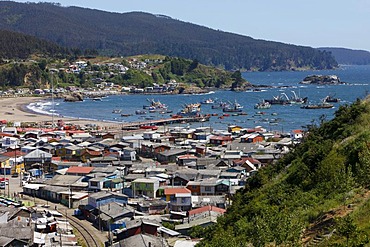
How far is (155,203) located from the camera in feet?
50.8

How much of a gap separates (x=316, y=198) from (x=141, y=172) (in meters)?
11.1

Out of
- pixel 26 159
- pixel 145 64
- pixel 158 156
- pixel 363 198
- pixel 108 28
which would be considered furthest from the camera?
pixel 108 28

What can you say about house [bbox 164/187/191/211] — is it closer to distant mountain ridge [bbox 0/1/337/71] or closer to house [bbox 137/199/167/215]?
house [bbox 137/199/167/215]

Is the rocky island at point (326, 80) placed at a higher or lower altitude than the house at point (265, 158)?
higher

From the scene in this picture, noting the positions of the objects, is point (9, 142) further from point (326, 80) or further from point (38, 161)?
point (326, 80)

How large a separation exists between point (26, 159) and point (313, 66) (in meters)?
137

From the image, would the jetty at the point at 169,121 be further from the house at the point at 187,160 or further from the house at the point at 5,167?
the house at the point at 5,167

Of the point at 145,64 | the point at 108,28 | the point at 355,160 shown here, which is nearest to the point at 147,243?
the point at 355,160

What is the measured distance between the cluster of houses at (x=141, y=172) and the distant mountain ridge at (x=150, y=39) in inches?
4101

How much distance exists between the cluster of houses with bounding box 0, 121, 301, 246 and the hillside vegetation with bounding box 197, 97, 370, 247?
1923 millimetres

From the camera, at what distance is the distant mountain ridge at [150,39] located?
14462cm

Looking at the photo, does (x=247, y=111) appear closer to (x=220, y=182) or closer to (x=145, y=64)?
(x=220, y=182)

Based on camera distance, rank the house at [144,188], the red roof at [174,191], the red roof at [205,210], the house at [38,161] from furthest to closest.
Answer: the house at [38,161]
the house at [144,188]
the red roof at [174,191]
the red roof at [205,210]

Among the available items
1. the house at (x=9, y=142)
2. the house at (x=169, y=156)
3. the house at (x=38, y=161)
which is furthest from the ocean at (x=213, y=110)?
the house at (x=9, y=142)
